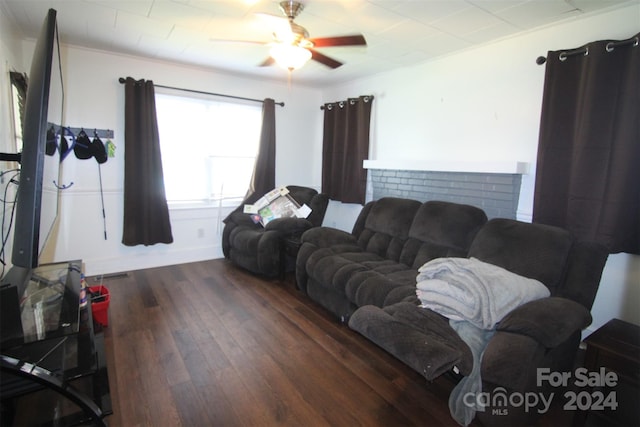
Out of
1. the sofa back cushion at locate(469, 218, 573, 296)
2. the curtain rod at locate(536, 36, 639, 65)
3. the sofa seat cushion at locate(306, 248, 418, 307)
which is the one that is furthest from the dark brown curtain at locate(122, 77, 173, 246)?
the curtain rod at locate(536, 36, 639, 65)

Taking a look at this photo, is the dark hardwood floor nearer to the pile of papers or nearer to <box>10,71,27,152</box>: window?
the pile of papers

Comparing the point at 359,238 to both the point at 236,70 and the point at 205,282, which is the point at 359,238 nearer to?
the point at 205,282

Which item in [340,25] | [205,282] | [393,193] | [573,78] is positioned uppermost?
[340,25]

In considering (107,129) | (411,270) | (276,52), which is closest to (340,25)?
(276,52)

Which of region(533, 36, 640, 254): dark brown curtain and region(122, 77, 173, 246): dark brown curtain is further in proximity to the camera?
region(122, 77, 173, 246): dark brown curtain

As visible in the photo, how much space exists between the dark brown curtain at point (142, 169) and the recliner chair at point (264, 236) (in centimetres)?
84

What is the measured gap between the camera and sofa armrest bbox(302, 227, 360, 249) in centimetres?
317

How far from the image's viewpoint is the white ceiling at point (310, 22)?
7.40 ft

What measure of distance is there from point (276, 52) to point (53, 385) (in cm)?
209

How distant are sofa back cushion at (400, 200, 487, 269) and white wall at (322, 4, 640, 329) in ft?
1.80

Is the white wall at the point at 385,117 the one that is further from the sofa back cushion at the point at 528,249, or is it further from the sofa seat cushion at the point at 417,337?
the sofa seat cushion at the point at 417,337

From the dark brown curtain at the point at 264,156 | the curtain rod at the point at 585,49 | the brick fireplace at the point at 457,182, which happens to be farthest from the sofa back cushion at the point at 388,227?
the dark brown curtain at the point at 264,156

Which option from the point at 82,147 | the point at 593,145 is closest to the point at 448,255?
the point at 593,145

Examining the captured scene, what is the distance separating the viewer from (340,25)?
101 inches
